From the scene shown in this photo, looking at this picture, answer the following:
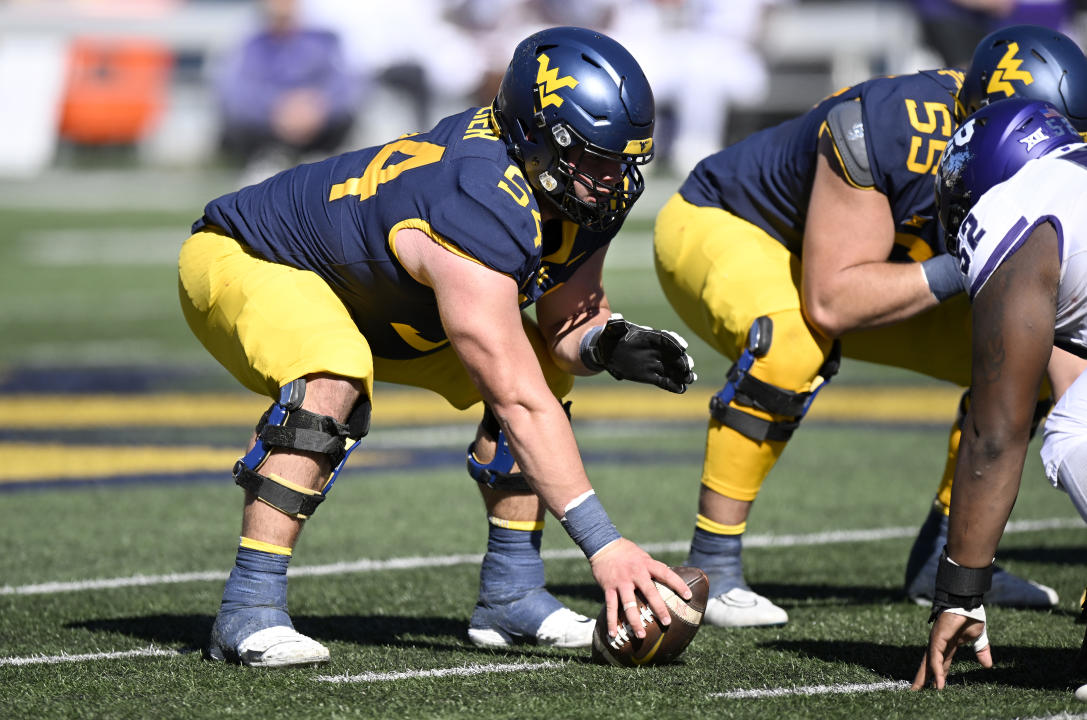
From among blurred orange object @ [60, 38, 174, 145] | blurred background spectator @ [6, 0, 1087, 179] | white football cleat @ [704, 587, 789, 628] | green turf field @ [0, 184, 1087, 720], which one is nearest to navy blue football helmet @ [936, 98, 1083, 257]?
green turf field @ [0, 184, 1087, 720]

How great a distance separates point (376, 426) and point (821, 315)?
4.34 m

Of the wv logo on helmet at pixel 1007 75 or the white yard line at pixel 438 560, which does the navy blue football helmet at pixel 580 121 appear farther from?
the white yard line at pixel 438 560

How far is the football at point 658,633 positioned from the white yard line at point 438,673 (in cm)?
16

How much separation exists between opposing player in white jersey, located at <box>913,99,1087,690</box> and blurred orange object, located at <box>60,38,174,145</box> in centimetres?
2521

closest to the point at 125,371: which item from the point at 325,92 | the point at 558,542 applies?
the point at 558,542

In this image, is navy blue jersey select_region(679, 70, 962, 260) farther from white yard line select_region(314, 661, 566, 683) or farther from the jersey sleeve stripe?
white yard line select_region(314, 661, 566, 683)

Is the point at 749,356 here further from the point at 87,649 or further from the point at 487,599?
the point at 87,649

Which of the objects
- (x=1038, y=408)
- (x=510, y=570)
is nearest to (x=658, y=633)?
(x=510, y=570)

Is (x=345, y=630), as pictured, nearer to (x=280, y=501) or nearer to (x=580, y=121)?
(x=280, y=501)

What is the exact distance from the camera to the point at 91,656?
12.6ft

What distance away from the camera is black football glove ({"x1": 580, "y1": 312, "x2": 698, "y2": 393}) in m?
4.04

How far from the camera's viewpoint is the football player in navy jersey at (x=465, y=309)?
357 cm

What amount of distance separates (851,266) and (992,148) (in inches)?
39.0

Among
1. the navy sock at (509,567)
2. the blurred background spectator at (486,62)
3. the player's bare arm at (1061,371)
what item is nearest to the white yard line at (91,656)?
the navy sock at (509,567)
